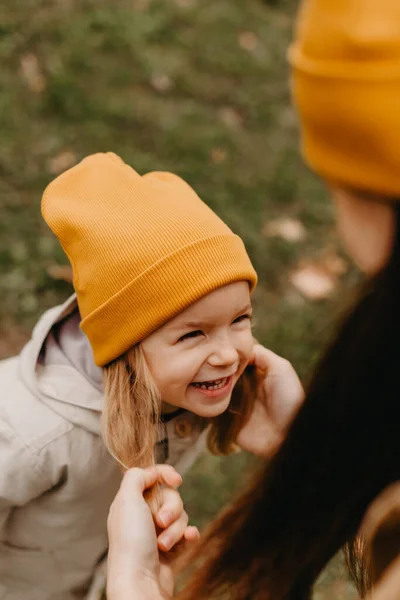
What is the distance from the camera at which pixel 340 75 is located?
38.5 inches

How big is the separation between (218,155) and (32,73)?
3.60 ft

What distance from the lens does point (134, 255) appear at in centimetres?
163

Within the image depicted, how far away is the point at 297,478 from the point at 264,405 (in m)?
0.70

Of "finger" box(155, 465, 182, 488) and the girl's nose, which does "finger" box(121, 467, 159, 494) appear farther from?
the girl's nose

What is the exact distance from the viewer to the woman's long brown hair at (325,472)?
1.09m

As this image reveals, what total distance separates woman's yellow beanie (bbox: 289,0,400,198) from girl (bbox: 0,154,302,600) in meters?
0.65

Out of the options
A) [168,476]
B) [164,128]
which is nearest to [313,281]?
[164,128]

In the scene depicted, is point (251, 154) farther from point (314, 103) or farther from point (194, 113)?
point (314, 103)

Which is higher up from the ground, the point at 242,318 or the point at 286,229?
the point at 242,318

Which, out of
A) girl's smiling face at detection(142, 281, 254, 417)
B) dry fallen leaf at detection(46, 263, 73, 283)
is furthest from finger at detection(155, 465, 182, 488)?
dry fallen leaf at detection(46, 263, 73, 283)

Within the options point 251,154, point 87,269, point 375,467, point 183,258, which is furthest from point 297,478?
point 251,154

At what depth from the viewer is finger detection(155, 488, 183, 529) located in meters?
1.42

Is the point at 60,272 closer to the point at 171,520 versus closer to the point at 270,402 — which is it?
the point at 270,402

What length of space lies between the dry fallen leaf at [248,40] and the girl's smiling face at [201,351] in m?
3.36
